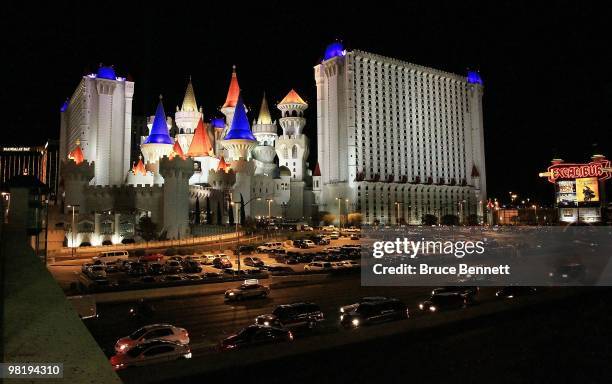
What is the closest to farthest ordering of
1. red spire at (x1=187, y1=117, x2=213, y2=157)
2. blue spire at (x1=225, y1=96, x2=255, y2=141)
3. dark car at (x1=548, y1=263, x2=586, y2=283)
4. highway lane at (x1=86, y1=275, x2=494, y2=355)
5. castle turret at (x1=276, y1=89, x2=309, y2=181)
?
highway lane at (x1=86, y1=275, x2=494, y2=355)
dark car at (x1=548, y1=263, x2=586, y2=283)
red spire at (x1=187, y1=117, x2=213, y2=157)
blue spire at (x1=225, y1=96, x2=255, y2=141)
castle turret at (x1=276, y1=89, x2=309, y2=181)

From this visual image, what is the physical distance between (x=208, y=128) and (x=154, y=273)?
57.1 meters

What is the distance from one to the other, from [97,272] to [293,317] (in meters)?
19.0

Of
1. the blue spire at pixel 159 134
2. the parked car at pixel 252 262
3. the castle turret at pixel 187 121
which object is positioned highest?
the castle turret at pixel 187 121

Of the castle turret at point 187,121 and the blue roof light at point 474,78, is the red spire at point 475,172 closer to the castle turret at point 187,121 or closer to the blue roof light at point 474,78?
the blue roof light at point 474,78

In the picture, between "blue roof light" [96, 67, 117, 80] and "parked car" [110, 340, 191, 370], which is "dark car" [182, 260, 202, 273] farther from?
"blue roof light" [96, 67, 117, 80]

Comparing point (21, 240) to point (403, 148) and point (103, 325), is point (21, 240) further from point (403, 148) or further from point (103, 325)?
point (403, 148)

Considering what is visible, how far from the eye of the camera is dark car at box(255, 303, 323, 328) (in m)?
15.2

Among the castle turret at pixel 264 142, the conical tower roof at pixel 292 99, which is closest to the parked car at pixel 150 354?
the castle turret at pixel 264 142

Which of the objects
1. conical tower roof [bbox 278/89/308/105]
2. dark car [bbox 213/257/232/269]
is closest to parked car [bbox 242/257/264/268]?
dark car [bbox 213/257/232/269]

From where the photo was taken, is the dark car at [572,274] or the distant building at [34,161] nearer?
the dark car at [572,274]

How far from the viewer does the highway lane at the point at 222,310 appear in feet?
50.6

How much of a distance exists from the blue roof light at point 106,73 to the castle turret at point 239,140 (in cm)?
2095

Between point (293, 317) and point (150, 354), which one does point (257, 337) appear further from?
point (293, 317)

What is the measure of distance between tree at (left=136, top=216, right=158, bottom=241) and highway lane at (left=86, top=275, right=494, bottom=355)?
25081 millimetres
